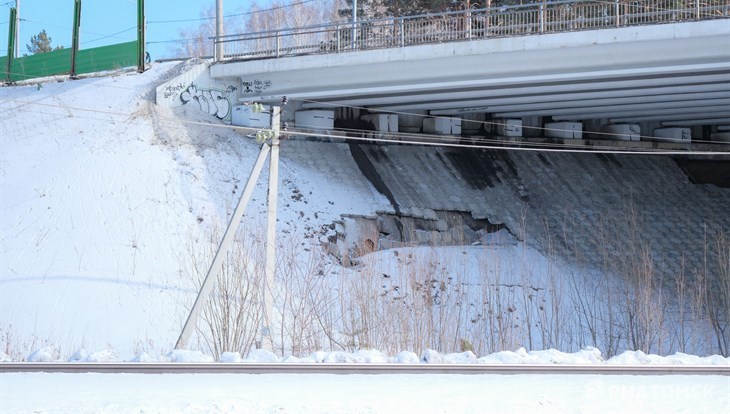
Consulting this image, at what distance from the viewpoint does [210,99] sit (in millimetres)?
30031

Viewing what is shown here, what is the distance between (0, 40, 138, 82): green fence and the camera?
32.7 meters

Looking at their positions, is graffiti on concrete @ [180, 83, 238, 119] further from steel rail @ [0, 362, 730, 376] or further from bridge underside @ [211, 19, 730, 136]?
steel rail @ [0, 362, 730, 376]

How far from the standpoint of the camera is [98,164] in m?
26.0

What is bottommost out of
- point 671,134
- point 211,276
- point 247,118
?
point 211,276

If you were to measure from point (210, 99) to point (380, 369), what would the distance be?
1997cm

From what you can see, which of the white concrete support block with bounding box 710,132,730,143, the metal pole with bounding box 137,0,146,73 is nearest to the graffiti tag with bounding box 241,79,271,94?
the metal pole with bounding box 137,0,146,73

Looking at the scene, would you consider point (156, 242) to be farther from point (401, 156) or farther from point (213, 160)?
point (401, 156)

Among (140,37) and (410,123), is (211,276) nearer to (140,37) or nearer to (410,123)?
(140,37)

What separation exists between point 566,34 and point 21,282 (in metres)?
15.1

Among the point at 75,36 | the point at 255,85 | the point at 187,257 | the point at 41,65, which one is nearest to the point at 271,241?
the point at 187,257

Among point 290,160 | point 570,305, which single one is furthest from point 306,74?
point 570,305

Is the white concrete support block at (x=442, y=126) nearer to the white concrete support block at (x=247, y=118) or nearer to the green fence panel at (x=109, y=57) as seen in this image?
the white concrete support block at (x=247, y=118)

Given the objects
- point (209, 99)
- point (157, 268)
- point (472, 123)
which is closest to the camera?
point (157, 268)

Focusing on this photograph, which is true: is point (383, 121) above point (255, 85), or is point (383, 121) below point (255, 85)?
below
